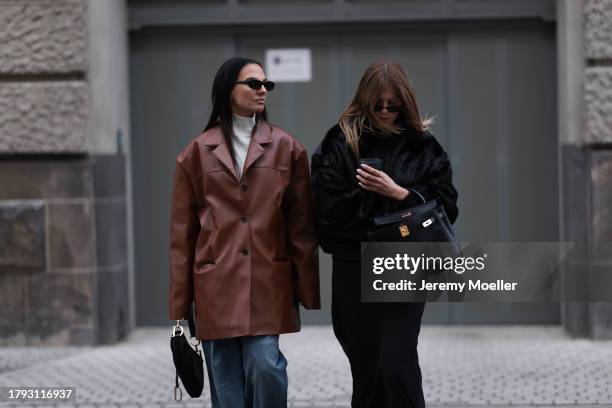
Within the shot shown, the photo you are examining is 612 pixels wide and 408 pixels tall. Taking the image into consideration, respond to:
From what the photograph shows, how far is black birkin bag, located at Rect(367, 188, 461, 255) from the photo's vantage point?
411 centimetres

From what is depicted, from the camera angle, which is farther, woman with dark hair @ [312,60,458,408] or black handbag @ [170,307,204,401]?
black handbag @ [170,307,204,401]

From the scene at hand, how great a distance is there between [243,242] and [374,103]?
0.73 m

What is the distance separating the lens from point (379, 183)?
13.5ft

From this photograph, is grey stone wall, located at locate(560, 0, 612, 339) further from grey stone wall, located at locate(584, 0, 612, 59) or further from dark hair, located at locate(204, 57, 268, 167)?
dark hair, located at locate(204, 57, 268, 167)

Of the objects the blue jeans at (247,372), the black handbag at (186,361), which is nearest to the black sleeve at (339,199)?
the blue jeans at (247,372)

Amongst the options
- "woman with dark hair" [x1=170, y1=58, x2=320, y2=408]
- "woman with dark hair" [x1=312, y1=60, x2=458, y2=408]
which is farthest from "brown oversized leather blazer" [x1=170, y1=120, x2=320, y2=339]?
"woman with dark hair" [x1=312, y1=60, x2=458, y2=408]

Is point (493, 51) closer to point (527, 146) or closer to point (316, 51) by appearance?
point (527, 146)

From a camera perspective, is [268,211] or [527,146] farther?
[527,146]

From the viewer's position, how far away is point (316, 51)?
26.8ft

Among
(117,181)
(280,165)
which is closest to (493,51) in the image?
(117,181)

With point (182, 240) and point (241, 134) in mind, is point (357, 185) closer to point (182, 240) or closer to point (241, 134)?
point (241, 134)

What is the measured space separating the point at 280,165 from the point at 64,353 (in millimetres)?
3760

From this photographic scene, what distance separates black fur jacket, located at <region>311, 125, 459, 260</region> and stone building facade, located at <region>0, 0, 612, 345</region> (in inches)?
135

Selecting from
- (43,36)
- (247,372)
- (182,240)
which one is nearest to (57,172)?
(43,36)
